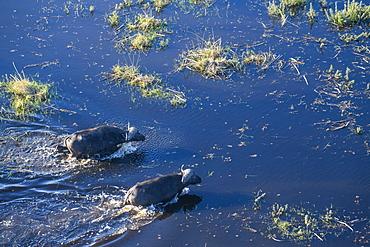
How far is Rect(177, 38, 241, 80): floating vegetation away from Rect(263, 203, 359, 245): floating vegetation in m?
5.43

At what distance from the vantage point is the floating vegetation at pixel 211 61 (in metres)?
13.4

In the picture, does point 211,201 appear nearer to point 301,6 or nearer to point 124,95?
point 124,95

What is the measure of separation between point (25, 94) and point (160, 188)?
5.39 m

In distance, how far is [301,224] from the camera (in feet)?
27.7

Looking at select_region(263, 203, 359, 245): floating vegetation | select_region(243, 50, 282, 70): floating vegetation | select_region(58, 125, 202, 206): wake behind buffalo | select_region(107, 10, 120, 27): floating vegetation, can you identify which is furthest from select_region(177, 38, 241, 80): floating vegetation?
select_region(263, 203, 359, 245): floating vegetation

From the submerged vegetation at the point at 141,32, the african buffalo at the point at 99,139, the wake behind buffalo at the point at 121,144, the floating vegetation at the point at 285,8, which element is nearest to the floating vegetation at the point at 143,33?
the submerged vegetation at the point at 141,32

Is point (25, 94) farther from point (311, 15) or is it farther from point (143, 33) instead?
point (311, 15)

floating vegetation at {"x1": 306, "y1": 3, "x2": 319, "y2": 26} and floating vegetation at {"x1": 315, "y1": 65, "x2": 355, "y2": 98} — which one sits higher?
floating vegetation at {"x1": 306, "y1": 3, "x2": 319, "y2": 26}

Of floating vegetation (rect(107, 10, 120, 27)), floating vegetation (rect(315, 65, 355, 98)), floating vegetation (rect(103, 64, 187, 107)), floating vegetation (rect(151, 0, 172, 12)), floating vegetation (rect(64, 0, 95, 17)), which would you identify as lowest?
floating vegetation (rect(315, 65, 355, 98))

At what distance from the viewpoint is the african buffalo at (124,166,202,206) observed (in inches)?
346

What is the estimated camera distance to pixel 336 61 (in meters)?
13.8

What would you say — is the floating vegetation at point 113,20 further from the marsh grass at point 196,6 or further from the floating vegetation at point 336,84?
the floating vegetation at point 336,84

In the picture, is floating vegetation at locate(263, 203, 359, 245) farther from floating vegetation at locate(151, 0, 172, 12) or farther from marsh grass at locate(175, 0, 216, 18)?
floating vegetation at locate(151, 0, 172, 12)

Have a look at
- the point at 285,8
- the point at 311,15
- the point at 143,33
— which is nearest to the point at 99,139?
the point at 143,33
